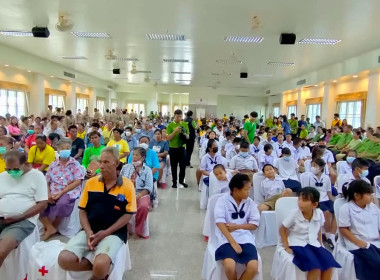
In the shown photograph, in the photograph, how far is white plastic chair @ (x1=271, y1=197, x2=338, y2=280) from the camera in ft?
7.73

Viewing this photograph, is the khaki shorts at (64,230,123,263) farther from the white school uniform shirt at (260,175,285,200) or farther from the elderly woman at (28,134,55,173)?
the white school uniform shirt at (260,175,285,200)

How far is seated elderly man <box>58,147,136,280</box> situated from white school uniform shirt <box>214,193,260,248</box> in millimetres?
Answer: 721

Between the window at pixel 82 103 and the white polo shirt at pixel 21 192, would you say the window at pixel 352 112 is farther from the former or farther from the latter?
the window at pixel 82 103

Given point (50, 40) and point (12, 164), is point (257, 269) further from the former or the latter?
point (50, 40)

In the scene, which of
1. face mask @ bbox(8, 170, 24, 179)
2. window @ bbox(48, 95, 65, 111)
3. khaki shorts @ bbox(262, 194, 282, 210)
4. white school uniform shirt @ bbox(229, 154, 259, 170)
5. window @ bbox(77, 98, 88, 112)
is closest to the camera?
face mask @ bbox(8, 170, 24, 179)

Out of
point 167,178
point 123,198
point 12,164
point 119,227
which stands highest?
point 12,164

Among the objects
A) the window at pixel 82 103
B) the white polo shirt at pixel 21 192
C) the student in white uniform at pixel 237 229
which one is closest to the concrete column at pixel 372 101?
the student in white uniform at pixel 237 229

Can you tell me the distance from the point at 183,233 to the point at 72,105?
14031 mm

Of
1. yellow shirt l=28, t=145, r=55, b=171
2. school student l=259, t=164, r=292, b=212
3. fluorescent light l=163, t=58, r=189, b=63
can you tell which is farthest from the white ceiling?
school student l=259, t=164, r=292, b=212

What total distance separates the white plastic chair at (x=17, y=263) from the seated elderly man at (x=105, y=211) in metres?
0.49

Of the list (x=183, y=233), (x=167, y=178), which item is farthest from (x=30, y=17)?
(x=183, y=233)

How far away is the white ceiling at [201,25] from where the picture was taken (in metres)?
5.15

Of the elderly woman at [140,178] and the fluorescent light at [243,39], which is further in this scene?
the fluorescent light at [243,39]

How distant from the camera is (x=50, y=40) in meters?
8.34
